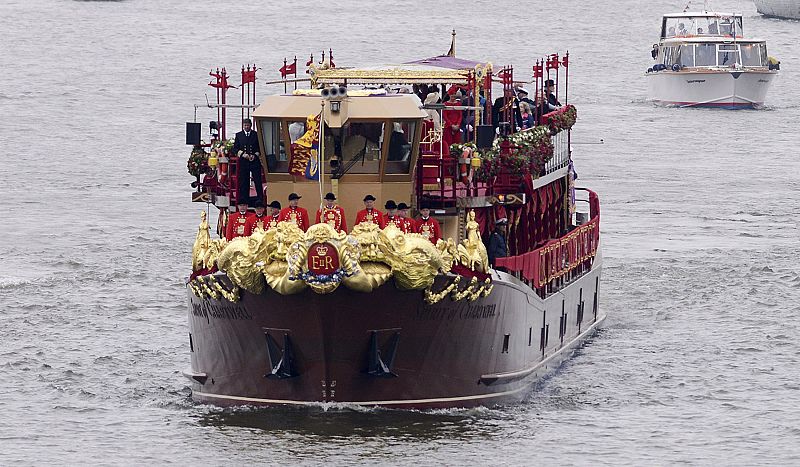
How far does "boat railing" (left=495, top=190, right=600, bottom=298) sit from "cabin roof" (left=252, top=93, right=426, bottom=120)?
3630 mm

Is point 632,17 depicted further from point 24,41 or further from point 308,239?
point 308,239

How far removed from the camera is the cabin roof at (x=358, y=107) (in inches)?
1535

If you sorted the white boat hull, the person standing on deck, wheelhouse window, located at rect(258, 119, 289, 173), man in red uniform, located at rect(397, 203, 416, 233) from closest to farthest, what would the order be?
man in red uniform, located at rect(397, 203, 416, 233) < wheelhouse window, located at rect(258, 119, 289, 173) < the person standing on deck < the white boat hull

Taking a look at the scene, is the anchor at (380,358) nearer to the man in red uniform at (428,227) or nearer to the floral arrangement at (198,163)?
the man in red uniform at (428,227)

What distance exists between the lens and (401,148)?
39375 mm

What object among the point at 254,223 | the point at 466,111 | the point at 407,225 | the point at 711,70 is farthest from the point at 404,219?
the point at 711,70

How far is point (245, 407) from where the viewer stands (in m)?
39.6

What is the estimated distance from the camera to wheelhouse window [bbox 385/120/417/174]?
1548 inches

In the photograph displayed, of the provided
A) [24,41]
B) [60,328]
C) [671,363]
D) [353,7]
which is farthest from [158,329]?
[353,7]

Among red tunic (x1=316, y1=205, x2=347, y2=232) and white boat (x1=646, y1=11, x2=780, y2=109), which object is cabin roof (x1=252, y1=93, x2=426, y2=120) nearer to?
red tunic (x1=316, y1=205, x2=347, y2=232)

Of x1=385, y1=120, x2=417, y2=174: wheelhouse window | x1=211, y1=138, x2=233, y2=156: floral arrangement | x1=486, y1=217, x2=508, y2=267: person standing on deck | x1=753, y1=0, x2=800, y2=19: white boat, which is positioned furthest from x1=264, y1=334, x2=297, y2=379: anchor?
x1=753, y1=0, x2=800, y2=19: white boat

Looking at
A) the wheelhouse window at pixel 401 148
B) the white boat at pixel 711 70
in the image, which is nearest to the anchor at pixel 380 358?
the wheelhouse window at pixel 401 148

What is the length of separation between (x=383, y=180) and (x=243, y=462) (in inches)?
247

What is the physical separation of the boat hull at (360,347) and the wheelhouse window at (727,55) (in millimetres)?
85763
